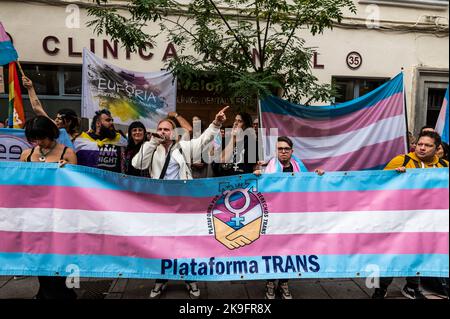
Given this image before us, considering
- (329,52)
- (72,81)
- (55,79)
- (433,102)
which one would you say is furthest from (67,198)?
(433,102)

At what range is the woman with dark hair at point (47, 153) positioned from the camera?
2973mm

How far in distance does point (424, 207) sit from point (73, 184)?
3.02 meters

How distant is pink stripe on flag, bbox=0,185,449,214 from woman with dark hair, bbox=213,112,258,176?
89 centimetres

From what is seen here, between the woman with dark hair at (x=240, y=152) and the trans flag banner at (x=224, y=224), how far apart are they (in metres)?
0.83

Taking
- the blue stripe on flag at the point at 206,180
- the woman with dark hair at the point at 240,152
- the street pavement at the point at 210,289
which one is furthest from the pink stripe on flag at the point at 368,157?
the street pavement at the point at 210,289

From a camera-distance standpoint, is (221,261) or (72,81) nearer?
(221,261)

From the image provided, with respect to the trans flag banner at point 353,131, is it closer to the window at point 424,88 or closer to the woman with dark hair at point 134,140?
the woman with dark hair at point 134,140

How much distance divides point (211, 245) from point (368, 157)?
2.38 m

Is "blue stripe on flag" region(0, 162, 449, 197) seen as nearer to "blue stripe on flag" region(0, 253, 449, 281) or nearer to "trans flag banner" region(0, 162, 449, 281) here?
"trans flag banner" region(0, 162, 449, 281)

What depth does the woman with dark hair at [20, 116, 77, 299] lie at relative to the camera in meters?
2.97

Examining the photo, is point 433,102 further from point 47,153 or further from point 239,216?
point 47,153

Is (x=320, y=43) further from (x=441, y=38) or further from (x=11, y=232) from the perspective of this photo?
(x=11, y=232)

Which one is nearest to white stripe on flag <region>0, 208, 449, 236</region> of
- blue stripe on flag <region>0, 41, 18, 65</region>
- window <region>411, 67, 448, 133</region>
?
blue stripe on flag <region>0, 41, 18, 65</region>

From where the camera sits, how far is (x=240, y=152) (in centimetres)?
398
